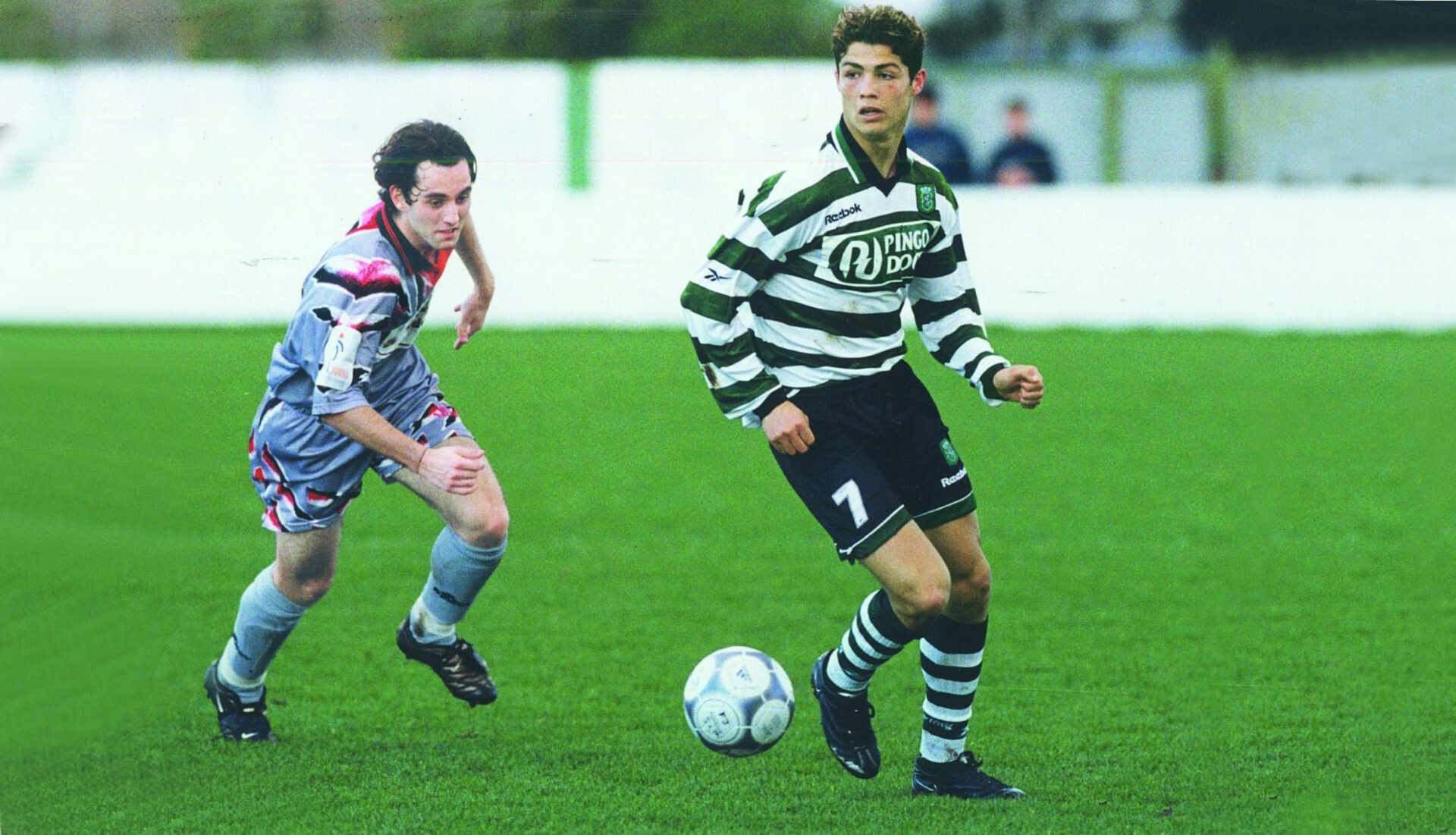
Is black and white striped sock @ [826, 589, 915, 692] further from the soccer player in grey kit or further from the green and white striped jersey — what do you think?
the soccer player in grey kit

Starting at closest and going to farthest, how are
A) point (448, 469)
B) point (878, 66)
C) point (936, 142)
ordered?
point (448, 469)
point (878, 66)
point (936, 142)

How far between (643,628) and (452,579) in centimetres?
196

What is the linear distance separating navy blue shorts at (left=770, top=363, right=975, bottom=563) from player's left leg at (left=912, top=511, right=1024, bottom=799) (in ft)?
0.27

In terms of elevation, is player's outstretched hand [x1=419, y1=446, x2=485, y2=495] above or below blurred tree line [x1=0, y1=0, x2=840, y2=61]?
below

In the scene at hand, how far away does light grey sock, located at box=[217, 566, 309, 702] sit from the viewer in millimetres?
4992

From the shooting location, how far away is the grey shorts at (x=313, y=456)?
4.70 meters

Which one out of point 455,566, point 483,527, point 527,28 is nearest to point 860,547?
point 483,527

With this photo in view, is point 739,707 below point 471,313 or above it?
below

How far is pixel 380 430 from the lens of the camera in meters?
4.34

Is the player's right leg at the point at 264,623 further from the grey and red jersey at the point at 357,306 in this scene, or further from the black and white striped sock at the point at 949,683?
the black and white striped sock at the point at 949,683

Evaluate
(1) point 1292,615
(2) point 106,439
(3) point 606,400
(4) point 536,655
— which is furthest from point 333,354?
(3) point 606,400

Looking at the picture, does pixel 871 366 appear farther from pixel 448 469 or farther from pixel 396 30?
pixel 396 30

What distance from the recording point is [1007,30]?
18.0 ft

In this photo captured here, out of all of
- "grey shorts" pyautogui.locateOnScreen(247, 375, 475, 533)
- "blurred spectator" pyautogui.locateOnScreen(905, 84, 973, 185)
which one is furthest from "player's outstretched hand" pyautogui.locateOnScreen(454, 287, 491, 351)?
"blurred spectator" pyautogui.locateOnScreen(905, 84, 973, 185)
